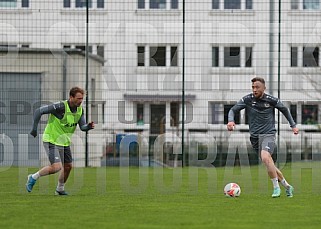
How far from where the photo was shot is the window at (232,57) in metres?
26.2

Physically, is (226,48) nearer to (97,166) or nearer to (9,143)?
(97,166)

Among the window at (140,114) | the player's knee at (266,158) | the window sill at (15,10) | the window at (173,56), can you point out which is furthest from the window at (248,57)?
the player's knee at (266,158)

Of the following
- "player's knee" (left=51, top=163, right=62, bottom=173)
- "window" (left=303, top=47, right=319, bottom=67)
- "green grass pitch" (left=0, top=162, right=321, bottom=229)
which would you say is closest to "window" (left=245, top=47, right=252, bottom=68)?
"window" (left=303, top=47, right=319, bottom=67)

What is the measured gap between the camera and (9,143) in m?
23.6

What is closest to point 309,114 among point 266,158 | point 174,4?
point 174,4

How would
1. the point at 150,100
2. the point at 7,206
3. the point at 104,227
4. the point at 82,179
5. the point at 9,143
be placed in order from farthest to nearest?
the point at 150,100 → the point at 9,143 → the point at 82,179 → the point at 7,206 → the point at 104,227

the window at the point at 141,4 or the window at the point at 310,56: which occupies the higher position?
the window at the point at 141,4

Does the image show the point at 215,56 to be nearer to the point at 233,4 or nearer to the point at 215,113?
the point at 215,113

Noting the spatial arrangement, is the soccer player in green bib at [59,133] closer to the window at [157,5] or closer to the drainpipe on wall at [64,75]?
the drainpipe on wall at [64,75]

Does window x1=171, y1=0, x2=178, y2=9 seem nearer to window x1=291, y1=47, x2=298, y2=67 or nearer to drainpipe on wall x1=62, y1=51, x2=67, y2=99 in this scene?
window x1=291, y1=47, x2=298, y2=67

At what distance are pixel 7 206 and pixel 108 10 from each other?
44.5 ft

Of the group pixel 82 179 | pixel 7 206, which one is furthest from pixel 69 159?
pixel 82 179

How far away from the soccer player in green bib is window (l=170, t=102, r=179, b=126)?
1136 cm

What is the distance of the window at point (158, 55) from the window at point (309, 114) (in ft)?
13.8
